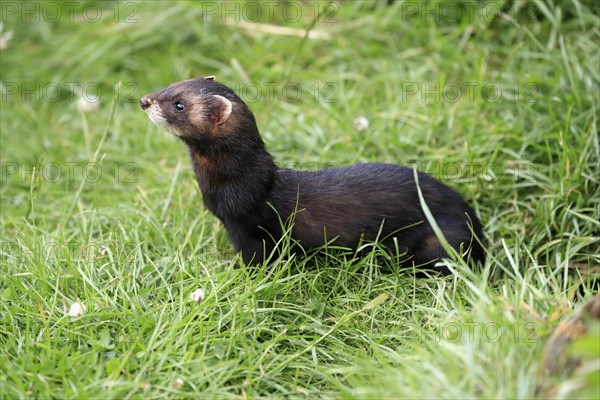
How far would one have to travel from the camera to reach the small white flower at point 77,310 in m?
4.20

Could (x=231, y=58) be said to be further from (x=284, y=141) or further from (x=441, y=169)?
(x=441, y=169)

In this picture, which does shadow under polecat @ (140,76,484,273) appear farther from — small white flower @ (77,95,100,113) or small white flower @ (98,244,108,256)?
small white flower @ (77,95,100,113)

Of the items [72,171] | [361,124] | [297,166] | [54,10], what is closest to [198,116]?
[297,166]

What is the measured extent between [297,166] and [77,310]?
2.57 m

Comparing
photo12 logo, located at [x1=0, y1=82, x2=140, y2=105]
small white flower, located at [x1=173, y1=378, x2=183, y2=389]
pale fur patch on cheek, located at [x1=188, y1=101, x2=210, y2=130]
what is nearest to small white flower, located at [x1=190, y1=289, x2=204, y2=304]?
small white flower, located at [x1=173, y1=378, x2=183, y2=389]

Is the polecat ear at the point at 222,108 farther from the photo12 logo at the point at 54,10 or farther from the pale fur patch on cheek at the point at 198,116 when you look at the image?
the photo12 logo at the point at 54,10

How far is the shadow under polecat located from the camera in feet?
15.8

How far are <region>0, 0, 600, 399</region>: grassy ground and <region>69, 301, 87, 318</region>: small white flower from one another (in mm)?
37

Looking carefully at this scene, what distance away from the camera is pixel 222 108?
471cm

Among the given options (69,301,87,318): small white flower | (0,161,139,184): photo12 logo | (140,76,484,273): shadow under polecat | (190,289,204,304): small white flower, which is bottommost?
(0,161,139,184): photo12 logo

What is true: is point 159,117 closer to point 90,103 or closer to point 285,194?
point 285,194

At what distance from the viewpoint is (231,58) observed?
7.72 m

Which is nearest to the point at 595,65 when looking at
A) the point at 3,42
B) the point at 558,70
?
the point at 558,70

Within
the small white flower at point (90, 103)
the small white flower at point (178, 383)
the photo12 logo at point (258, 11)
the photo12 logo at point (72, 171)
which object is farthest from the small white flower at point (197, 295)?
the photo12 logo at point (258, 11)
